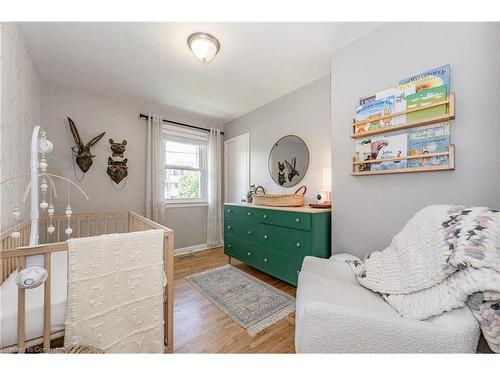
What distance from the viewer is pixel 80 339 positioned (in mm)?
932

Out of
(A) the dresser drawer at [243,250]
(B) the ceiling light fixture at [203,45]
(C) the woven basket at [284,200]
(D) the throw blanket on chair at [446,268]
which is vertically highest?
(B) the ceiling light fixture at [203,45]

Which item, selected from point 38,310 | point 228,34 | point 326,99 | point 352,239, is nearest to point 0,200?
point 38,310

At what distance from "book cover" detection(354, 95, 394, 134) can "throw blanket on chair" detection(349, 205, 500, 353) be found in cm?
71

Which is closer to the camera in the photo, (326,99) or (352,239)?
(352,239)

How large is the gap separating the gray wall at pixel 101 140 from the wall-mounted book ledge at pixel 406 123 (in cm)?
270

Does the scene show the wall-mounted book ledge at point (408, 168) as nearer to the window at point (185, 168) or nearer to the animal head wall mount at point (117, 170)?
the window at point (185, 168)

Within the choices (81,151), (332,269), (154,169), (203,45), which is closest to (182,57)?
(203,45)

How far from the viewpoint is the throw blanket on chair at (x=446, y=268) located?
716 mm

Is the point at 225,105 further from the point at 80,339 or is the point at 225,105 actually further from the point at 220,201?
the point at 80,339

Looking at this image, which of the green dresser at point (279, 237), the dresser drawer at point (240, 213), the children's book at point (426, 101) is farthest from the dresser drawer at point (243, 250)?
the children's book at point (426, 101)

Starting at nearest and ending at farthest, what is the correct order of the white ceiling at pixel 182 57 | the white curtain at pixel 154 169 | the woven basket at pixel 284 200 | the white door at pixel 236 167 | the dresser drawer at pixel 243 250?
the white ceiling at pixel 182 57 → the woven basket at pixel 284 200 → the dresser drawer at pixel 243 250 → the white curtain at pixel 154 169 → the white door at pixel 236 167

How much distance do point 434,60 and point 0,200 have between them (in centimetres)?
284

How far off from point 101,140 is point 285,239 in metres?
2.65

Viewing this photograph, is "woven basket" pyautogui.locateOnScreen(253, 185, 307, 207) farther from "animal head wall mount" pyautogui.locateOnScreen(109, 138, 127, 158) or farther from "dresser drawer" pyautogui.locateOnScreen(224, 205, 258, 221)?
"animal head wall mount" pyautogui.locateOnScreen(109, 138, 127, 158)
